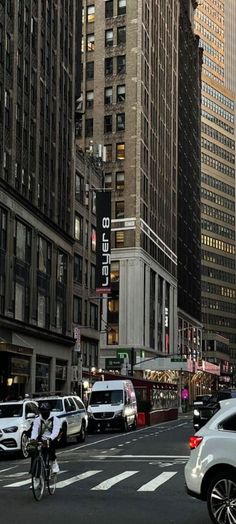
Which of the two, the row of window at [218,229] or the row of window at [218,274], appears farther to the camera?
the row of window at [218,274]

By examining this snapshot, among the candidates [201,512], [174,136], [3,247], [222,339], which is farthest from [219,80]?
[201,512]

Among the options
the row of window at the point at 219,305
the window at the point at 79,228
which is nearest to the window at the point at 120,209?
the window at the point at 79,228

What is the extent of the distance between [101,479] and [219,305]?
523ft

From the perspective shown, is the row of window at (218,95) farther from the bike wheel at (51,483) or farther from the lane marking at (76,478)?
the bike wheel at (51,483)

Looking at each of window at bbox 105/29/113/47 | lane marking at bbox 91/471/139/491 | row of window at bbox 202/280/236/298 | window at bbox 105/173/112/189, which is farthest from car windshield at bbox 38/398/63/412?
row of window at bbox 202/280/236/298

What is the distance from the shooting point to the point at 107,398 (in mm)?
37750

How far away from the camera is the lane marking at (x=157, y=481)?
1528 centimetres

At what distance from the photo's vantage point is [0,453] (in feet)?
80.9

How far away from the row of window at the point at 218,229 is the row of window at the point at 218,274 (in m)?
8.27

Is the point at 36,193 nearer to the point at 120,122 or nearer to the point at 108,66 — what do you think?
the point at 120,122

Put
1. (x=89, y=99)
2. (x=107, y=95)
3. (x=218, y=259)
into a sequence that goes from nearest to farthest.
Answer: (x=107, y=95), (x=89, y=99), (x=218, y=259)

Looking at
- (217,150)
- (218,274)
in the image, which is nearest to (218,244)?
(218,274)

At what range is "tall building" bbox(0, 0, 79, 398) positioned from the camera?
146 ft

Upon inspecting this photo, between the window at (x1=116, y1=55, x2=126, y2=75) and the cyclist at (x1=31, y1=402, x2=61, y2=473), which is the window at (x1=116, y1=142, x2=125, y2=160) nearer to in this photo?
the window at (x1=116, y1=55, x2=126, y2=75)
